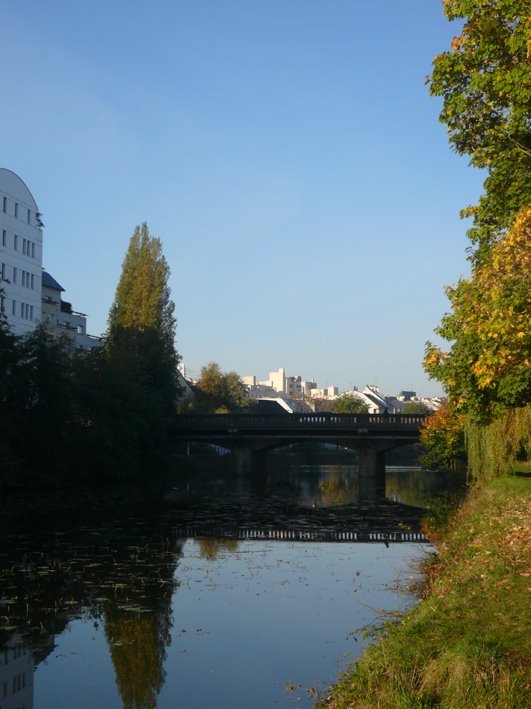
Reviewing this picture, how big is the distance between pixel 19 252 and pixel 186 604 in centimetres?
6030

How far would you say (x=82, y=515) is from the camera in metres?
40.8

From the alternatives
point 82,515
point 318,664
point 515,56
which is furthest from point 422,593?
point 82,515

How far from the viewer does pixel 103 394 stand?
62.9 meters

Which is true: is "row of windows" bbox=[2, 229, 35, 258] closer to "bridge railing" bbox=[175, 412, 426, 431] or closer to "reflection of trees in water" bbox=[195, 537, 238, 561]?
"bridge railing" bbox=[175, 412, 426, 431]

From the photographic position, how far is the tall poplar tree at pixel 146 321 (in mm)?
74375

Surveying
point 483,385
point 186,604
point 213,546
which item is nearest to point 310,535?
point 213,546

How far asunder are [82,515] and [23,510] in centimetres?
309

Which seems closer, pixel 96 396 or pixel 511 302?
pixel 511 302

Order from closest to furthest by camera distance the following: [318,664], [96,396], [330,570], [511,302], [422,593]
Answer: [318,664] → [511,302] → [422,593] → [330,570] → [96,396]

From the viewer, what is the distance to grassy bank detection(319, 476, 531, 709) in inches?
402

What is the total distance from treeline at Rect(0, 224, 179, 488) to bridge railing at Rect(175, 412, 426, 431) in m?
2.79

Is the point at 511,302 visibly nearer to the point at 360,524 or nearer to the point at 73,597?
the point at 73,597

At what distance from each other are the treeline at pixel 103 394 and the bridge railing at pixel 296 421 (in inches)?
110

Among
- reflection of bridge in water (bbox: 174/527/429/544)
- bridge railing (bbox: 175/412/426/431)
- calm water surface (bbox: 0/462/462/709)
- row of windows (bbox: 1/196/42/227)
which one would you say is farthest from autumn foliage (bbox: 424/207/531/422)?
row of windows (bbox: 1/196/42/227)
